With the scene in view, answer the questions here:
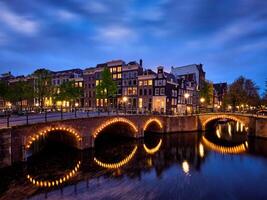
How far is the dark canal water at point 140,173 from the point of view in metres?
16.6

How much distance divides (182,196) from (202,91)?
199 feet

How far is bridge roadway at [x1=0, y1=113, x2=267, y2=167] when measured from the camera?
803 inches

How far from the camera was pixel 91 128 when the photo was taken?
97.2 feet

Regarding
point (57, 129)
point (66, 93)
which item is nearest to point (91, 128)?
point (57, 129)

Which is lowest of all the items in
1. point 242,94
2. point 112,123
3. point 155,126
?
point 155,126

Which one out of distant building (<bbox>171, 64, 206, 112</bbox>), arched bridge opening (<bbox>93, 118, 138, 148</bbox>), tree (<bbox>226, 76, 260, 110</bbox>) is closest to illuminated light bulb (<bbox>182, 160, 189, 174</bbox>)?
arched bridge opening (<bbox>93, 118, 138, 148</bbox>)

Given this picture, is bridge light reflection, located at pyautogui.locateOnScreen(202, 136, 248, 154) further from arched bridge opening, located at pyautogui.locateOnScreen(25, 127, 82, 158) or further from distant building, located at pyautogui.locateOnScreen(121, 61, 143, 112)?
distant building, located at pyautogui.locateOnScreen(121, 61, 143, 112)

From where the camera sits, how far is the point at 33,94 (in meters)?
55.7

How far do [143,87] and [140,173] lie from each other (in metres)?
41.4

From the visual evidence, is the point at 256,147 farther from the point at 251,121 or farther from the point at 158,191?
the point at 158,191

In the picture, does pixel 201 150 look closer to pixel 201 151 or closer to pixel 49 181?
pixel 201 151

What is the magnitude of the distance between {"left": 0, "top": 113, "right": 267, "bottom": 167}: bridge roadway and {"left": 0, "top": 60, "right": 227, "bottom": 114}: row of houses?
5466 mm

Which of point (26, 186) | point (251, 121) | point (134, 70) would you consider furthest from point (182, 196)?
point (134, 70)

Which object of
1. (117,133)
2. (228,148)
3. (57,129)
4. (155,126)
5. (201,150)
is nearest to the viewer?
(57,129)
